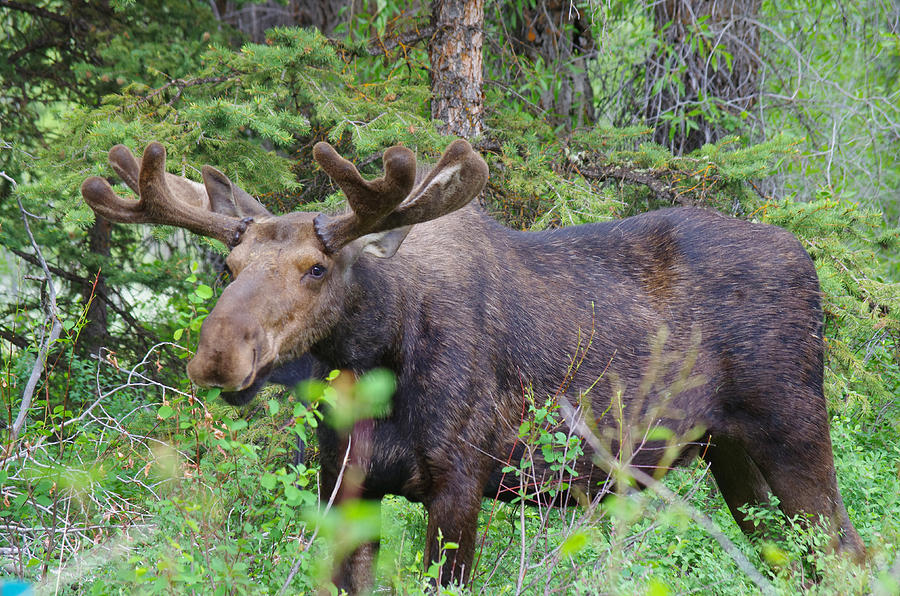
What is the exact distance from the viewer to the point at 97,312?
7.86 metres

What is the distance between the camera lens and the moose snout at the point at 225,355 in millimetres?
3279

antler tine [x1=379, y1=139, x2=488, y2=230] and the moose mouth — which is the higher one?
antler tine [x1=379, y1=139, x2=488, y2=230]

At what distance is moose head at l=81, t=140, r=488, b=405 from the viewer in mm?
3393

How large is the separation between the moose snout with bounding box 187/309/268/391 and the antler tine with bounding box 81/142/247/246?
73cm

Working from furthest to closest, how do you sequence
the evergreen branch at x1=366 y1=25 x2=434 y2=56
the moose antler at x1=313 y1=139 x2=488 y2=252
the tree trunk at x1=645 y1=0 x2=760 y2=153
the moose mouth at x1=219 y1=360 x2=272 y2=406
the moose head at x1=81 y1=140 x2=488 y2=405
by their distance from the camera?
the tree trunk at x1=645 y1=0 x2=760 y2=153, the evergreen branch at x1=366 y1=25 x2=434 y2=56, the moose antler at x1=313 y1=139 x2=488 y2=252, the moose mouth at x1=219 y1=360 x2=272 y2=406, the moose head at x1=81 y1=140 x2=488 y2=405

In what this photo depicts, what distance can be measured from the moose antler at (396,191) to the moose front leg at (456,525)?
4.03 feet

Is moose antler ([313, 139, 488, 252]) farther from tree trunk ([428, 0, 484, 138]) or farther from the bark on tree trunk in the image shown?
the bark on tree trunk

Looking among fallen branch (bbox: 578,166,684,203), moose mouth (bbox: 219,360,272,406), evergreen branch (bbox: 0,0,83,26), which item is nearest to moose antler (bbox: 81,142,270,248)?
moose mouth (bbox: 219,360,272,406)

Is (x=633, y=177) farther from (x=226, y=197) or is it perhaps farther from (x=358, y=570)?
(x=358, y=570)

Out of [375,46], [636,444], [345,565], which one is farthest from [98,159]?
[636,444]

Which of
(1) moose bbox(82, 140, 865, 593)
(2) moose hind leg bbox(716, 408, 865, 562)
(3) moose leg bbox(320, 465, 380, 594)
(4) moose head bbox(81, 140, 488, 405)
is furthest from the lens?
(2) moose hind leg bbox(716, 408, 865, 562)

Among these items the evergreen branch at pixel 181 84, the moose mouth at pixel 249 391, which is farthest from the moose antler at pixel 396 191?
the evergreen branch at pixel 181 84

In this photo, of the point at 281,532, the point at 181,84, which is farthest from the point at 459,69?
the point at 281,532

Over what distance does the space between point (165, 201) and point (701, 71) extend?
5873 mm
